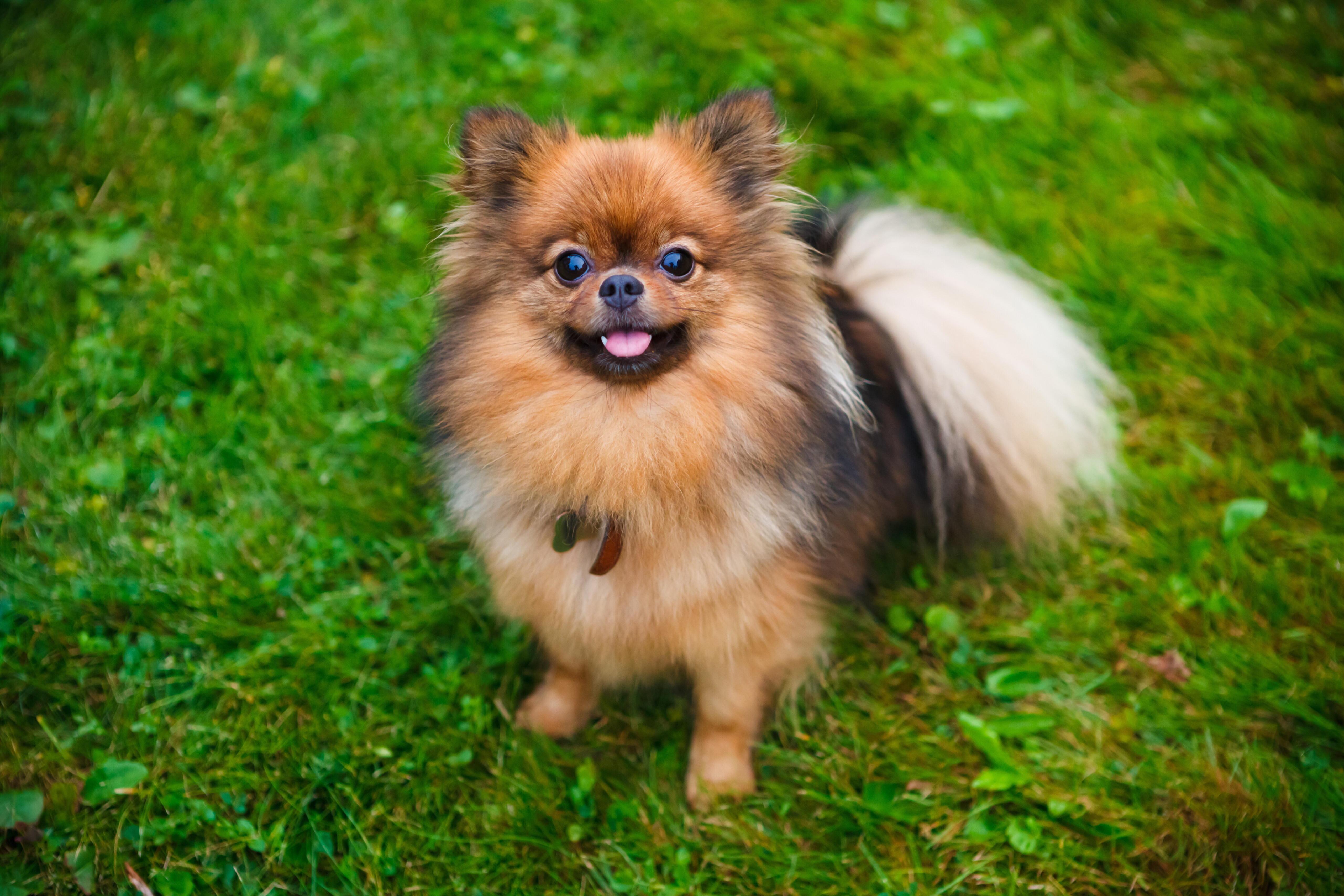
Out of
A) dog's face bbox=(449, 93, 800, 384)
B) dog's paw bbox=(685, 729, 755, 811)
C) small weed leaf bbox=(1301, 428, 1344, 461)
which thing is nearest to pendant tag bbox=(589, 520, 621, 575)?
dog's face bbox=(449, 93, 800, 384)

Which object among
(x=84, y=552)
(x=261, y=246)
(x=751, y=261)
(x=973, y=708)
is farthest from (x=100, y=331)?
(x=973, y=708)

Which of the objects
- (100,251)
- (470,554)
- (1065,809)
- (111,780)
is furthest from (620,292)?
(100,251)

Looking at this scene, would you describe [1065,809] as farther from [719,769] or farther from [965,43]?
[965,43]

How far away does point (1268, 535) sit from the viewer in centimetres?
281

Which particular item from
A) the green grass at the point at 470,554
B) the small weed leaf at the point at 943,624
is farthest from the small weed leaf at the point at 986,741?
the small weed leaf at the point at 943,624

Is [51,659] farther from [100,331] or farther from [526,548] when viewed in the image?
[526,548]

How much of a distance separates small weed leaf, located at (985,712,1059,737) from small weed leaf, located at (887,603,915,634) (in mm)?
379

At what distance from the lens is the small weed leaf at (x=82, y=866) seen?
87.0 inches

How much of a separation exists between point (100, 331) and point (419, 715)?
6.18 feet

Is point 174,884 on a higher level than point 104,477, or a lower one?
lower

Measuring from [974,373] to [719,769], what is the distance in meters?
1.30

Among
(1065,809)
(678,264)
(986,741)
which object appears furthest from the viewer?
(986,741)

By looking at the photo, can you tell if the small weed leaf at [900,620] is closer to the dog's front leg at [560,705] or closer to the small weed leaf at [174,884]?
the dog's front leg at [560,705]

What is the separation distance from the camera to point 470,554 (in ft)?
8.86
